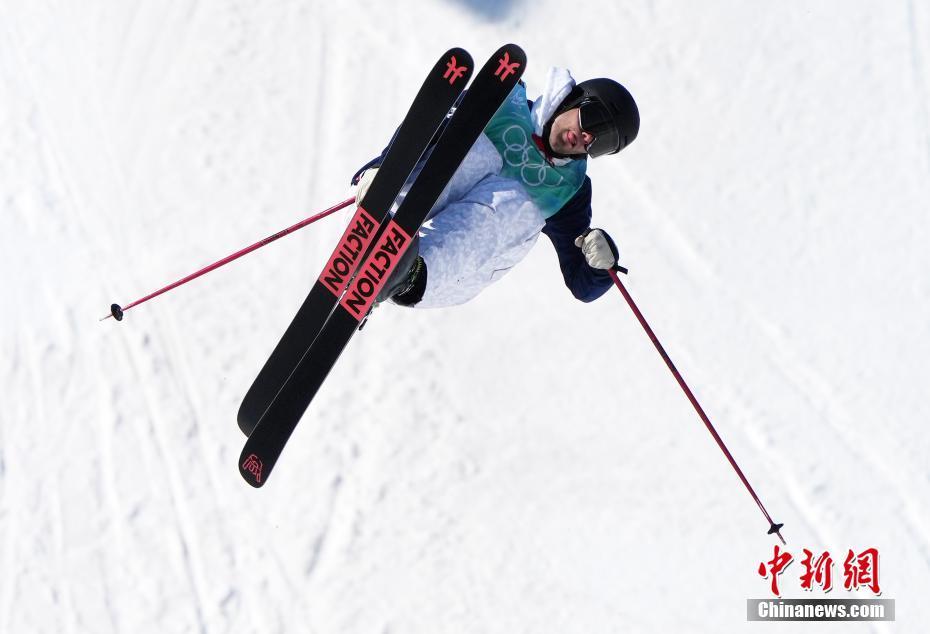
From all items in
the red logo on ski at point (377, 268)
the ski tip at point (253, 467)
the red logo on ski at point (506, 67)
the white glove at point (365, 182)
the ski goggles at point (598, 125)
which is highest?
the red logo on ski at point (506, 67)

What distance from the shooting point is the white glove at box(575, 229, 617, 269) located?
327 cm

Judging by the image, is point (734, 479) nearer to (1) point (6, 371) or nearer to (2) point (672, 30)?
(2) point (672, 30)

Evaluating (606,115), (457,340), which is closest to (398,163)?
(606,115)

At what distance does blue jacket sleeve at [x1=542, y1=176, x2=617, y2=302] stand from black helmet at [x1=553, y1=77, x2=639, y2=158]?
0.33 metres

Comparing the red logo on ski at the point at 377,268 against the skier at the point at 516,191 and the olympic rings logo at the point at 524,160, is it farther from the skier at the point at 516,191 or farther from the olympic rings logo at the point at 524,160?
the olympic rings logo at the point at 524,160

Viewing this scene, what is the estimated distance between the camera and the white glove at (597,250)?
129 inches

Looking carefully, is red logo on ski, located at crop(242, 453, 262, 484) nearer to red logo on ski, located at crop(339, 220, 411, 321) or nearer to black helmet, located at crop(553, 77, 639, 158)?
red logo on ski, located at crop(339, 220, 411, 321)

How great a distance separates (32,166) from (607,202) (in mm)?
3071

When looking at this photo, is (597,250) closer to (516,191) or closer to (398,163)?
(516,191)

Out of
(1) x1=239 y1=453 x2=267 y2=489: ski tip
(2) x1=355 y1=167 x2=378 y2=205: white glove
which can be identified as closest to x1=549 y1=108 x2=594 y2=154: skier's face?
(2) x1=355 y1=167 x2=378 y2=205: white glove

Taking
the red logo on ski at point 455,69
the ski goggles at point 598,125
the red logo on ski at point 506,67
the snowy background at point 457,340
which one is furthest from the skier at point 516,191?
the snowy background at point 457,340

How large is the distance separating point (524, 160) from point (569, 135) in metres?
0.19

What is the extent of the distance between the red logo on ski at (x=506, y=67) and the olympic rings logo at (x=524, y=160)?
0.26 meters


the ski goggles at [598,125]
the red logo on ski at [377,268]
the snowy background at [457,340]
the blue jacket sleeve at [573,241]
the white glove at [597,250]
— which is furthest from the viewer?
the snowy background at [457,340]
